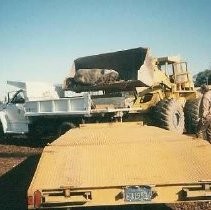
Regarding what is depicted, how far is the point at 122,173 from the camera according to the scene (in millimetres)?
4598

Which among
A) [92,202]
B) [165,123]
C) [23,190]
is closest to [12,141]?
[165,123]

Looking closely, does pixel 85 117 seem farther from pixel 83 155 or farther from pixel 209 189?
pixel 209 189

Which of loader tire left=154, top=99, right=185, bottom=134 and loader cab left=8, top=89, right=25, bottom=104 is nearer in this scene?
loader tire left=154, top=99, right=185, bottom=134

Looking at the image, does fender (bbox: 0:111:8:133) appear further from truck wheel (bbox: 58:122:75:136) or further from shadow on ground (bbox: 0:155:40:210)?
shadow on ground (bbox: 0:155:40:210)

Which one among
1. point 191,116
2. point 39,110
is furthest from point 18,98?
point 191,116

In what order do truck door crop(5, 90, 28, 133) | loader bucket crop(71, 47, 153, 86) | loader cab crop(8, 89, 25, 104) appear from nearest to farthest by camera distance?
loader bucket crop(71, 47, 153, 86), truck door crop(5, 90, 28, 133), loader cab crop(8, 89, 25, 104)

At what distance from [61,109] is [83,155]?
6.56 metres

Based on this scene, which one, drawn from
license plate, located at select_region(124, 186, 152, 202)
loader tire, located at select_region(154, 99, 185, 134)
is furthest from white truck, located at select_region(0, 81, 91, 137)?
license plate, located at select_region(124, 186, 152, 202)

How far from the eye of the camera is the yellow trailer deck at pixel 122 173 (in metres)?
4.36

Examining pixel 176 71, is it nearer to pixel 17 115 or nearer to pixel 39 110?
pixel 39 110

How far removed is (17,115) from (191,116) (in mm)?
6009

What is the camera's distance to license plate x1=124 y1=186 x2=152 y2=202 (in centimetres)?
437

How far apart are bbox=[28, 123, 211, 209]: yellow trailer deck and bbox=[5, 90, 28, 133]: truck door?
26.0 feet

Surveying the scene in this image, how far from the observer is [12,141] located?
14.7 metres
